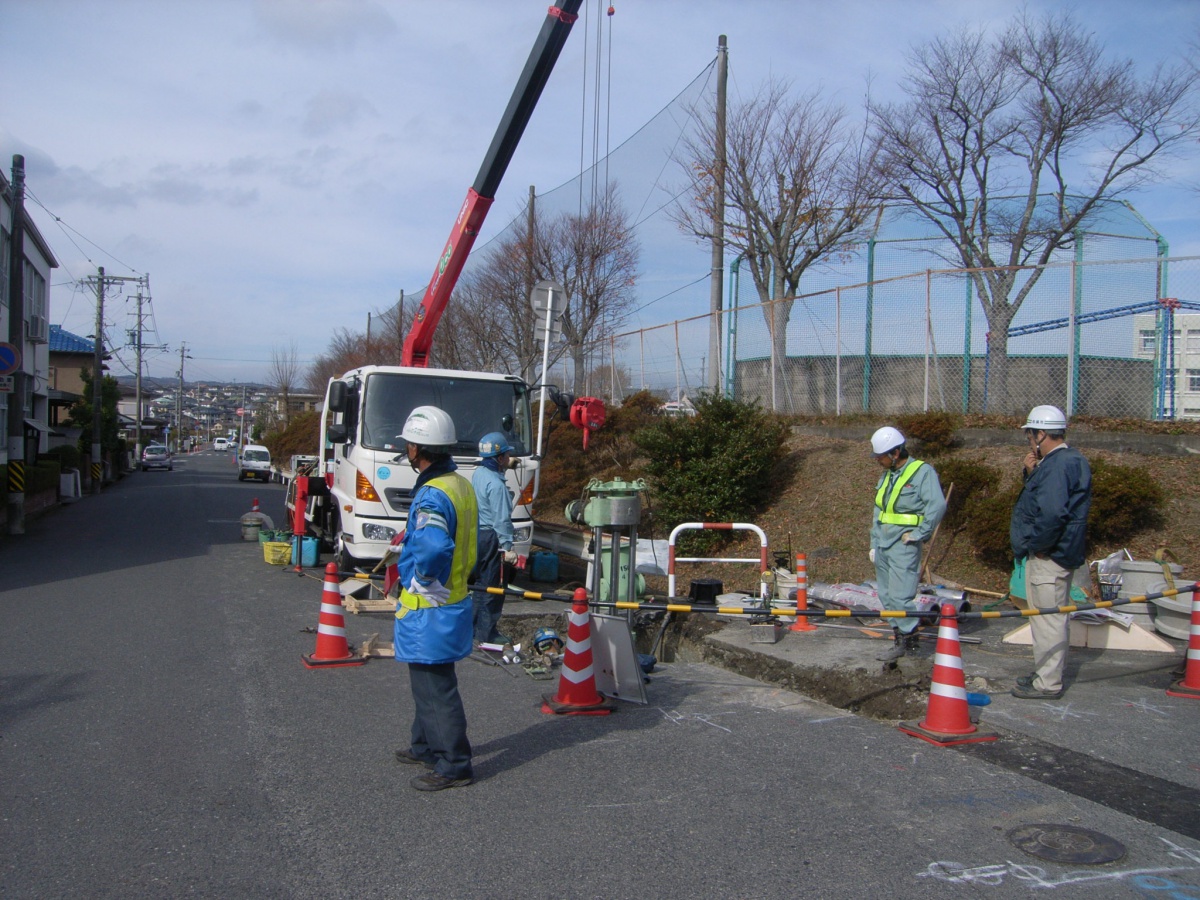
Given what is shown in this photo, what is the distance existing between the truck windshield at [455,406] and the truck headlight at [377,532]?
0.89 meters

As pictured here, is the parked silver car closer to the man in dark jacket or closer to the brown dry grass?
the brown dry grass

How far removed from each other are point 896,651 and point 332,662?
4.29 metres

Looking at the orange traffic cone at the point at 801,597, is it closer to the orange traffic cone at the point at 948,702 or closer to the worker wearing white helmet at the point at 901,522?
the worker wearing white helmet at the point at 901,522

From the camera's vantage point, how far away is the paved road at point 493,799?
3.69 meters

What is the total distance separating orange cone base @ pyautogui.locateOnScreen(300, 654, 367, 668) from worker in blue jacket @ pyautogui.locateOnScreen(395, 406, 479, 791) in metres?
2.63

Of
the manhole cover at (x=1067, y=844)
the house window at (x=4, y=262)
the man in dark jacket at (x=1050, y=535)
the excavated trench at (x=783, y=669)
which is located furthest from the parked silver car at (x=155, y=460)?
the manhole cover at (x=1067, y=844)

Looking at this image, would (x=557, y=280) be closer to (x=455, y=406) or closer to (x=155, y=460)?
(x=455, y=406)

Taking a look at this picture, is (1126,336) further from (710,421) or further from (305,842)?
(305,842)

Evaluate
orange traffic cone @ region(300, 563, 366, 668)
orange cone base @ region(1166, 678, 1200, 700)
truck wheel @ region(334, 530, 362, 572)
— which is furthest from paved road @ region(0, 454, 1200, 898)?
truck wheel @ region(334, 530, 362, 572)

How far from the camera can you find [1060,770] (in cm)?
498

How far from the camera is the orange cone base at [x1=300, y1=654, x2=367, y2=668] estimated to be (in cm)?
711

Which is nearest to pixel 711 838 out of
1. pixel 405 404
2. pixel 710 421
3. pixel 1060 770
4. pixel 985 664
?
pixel 1060 770

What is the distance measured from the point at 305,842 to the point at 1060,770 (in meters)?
3.84

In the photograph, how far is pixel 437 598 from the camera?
15.0ft
